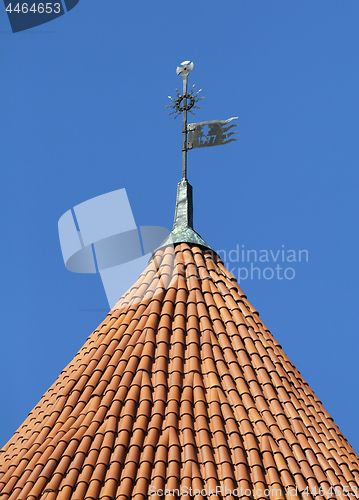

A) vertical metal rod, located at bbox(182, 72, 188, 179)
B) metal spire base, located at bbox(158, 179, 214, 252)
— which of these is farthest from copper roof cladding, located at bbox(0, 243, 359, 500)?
vertical metal rod, located at bbox(182, 72, 188, 179)

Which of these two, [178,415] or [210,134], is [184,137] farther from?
[178,415]

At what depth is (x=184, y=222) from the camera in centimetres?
869

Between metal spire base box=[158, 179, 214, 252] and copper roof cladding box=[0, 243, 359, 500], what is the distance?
0.65 metres

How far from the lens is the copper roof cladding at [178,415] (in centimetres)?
539

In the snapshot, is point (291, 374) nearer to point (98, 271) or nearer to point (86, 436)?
point (86, 436)

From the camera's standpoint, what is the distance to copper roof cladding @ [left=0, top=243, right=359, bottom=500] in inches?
212

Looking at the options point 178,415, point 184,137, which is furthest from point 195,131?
point 178,415

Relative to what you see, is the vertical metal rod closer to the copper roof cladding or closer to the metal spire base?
the metal spire base

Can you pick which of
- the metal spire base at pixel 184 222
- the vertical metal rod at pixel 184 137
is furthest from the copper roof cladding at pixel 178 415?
the vertical metal rod at pixel 184 137

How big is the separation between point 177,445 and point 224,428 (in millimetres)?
553

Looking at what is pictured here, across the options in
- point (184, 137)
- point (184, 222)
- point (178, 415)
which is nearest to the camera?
point (178, 415)

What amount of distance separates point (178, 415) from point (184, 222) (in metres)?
3.56

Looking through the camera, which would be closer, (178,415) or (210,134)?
(178,415)

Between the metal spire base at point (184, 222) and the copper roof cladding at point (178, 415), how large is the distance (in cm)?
65
